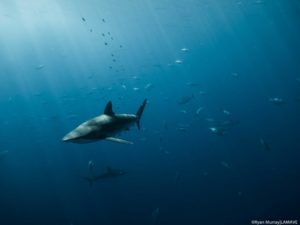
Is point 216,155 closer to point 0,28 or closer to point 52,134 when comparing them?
point 52,134

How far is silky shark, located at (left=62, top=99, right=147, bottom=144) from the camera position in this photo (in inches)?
199

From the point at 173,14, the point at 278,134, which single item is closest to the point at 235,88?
the point at 173,14

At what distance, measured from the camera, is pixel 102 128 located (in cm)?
549

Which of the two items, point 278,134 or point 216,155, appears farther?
point 278,134

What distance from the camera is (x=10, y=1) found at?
26453 millimetres

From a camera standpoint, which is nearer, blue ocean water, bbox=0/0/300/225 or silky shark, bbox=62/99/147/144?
silky shark, bbox=62/99/147/144

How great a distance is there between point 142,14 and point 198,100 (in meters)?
14.2

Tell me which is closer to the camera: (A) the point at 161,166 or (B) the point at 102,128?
(B) the point at 102,128

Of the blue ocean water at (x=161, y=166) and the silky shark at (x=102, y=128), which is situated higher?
the silky shark at (x=102, y=128)

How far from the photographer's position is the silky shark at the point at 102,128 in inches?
199

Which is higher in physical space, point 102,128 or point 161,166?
point 102,128

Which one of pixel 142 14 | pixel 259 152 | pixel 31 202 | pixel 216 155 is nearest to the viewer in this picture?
pixel 31 202

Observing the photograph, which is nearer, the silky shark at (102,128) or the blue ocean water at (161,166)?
the silky shark at (102,128)

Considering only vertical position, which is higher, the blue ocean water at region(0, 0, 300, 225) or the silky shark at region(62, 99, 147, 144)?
the silky shark at region(62, 99, 147, 144)
